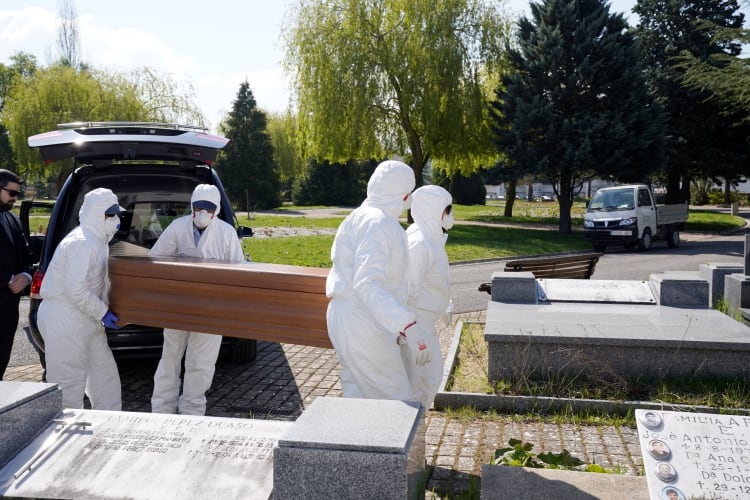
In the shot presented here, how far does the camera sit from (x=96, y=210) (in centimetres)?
491

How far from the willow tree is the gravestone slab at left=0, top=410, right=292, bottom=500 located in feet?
75.5

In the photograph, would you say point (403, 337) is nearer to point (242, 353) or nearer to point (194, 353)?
point (194, 353)

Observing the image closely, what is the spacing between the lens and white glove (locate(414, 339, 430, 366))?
140 inches

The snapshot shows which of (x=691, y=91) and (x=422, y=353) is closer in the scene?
(x=422, y=353)

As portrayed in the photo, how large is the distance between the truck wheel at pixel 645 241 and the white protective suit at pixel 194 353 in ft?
58.2

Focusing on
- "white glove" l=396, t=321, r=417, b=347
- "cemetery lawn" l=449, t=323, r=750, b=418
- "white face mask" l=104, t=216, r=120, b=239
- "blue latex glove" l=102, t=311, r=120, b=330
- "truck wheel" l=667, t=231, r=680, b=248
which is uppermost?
"white face mask" l=104, t=216, r=120, b=239

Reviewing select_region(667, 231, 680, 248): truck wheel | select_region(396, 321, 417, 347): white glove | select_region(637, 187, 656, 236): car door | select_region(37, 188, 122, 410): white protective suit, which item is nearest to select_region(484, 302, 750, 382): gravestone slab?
select_region(396, 321, 417, 347): white glove

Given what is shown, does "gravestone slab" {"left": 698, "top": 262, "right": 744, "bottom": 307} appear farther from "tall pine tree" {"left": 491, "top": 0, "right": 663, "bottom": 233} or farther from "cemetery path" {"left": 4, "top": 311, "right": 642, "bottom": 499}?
"tall pine tree" {"left": 491, "top": 0, "right": 663, "bottom": 233}

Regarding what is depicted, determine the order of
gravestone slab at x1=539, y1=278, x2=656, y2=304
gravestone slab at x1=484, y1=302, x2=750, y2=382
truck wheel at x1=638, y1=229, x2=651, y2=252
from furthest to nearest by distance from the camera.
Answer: truck wheel at x1=638, y1=229, x2=651, y2=252 < gravestone slab at x1=539, y1=278, x2=656, y2=304 < gravestone slab at x1=484, y1=302, x2=750, y2=382

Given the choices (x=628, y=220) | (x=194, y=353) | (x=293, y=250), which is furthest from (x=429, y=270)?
(x=628, y=220)

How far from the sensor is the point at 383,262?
348 cm

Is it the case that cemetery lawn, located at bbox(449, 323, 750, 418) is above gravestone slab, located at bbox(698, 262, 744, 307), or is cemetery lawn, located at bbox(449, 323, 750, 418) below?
below

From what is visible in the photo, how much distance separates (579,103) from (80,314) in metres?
23.3

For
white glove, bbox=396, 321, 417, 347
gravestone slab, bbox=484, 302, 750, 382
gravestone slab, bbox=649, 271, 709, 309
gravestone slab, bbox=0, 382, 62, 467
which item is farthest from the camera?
gravestone slab, bbox=649, 271, 709, 309
